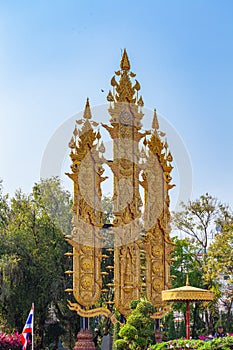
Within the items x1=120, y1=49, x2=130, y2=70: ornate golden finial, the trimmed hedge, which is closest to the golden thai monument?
x1=120, y1=49, x2=130, y2=70: ornate golden finial

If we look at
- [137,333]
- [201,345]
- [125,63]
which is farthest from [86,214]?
[201,345]

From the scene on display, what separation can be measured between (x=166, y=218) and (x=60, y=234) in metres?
4.38

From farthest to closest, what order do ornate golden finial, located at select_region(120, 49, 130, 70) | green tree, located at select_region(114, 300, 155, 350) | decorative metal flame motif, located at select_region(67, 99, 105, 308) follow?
ornate golden finial, located at select_region(120, 49, 130, 70)
decorative metal flame motif, located at select_region(67, 99, 105, 308)
green tree, located at select_region(114, 300, 155, 350)

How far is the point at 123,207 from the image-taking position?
13672 millimetres

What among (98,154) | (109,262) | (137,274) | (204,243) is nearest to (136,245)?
(137,274)

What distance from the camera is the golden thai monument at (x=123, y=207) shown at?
13.2 metres

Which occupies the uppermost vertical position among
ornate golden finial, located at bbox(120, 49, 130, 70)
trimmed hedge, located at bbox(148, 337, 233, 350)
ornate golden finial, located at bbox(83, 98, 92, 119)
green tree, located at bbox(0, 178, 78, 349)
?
ornate golden finial, located at bbox(120, 49, 130, 70)

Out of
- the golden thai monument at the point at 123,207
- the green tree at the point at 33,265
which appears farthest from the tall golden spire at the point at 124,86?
the green tree at the point at 33,265

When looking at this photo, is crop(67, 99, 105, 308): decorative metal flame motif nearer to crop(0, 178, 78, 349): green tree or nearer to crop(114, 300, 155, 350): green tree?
crop(114, 300, 155, 350): green tree

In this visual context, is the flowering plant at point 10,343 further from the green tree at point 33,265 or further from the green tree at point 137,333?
the green tree at point 137,333

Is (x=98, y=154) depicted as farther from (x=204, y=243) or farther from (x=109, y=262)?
(x=204, y=243)

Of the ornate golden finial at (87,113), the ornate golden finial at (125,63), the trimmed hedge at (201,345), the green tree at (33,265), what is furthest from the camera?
the green tree at (33,265)

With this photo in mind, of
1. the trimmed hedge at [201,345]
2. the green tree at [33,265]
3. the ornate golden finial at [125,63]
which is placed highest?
the ornate golden finial at [125,63]

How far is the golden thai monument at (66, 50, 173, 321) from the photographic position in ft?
43.3
